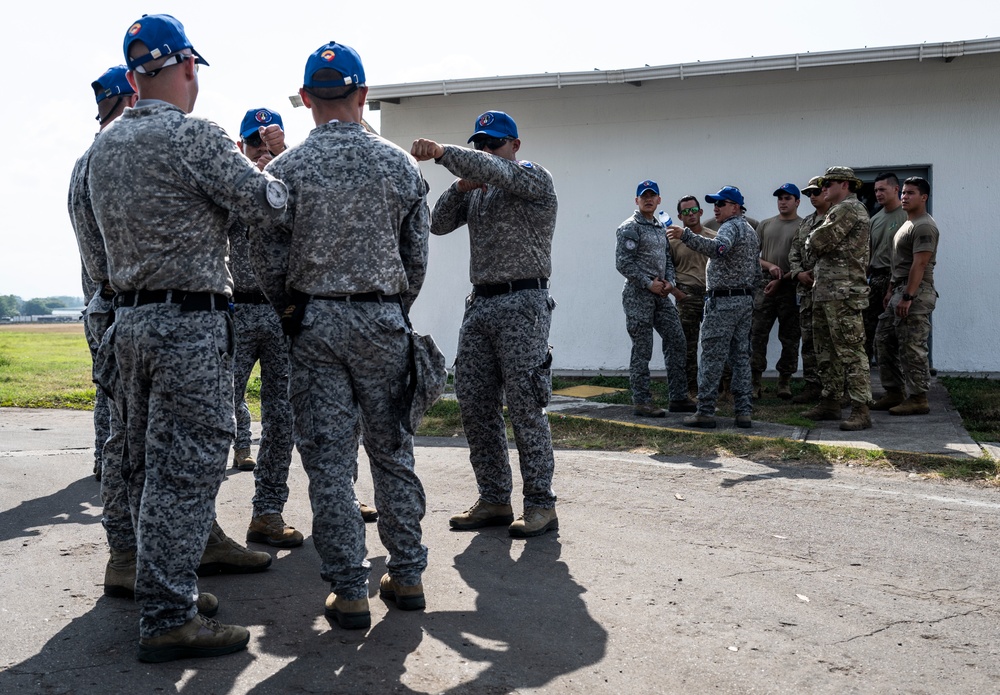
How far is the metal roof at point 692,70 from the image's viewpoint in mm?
10417

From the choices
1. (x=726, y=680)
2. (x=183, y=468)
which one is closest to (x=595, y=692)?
(x=726, y=680)

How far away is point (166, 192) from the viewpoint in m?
3.33

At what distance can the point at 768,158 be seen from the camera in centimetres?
1173

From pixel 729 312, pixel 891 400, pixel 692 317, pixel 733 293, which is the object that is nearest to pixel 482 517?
pixel 729 312

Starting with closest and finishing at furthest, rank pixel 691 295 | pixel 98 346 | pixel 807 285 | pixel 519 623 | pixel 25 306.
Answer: pixel 519 623
pixel 98 346
pixel 807 285
pixel 691 295
pixel 25 306

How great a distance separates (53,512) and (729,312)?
5.69m

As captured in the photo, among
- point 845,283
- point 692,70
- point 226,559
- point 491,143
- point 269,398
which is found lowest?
point 226,559

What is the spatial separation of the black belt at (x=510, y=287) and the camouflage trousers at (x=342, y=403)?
4.26ft

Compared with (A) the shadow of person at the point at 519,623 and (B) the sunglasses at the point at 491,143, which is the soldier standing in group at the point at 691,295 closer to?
(B) the sunglasses at the point at 491,143

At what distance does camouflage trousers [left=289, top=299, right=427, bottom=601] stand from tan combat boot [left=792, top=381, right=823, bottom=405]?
6.78m

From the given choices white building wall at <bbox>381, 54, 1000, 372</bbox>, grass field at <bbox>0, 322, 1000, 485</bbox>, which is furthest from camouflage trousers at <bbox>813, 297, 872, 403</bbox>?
white building wall at <bbox>381, 54, 1000, 372</bbox>

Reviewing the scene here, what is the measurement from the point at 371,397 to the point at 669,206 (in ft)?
29.4

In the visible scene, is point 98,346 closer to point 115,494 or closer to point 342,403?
point 115,494

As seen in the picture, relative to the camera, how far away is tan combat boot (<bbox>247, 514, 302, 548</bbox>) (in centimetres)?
486
